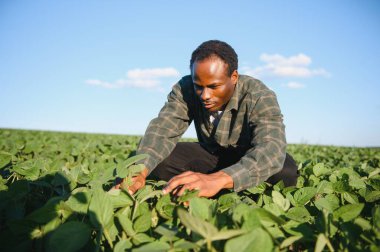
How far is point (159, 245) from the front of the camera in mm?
822

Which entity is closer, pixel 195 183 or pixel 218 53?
pixel 195 183

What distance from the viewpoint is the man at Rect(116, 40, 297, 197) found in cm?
162

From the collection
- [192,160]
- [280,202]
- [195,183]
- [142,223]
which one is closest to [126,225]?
[142,223]

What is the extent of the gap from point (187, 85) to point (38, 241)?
1822 millimetres

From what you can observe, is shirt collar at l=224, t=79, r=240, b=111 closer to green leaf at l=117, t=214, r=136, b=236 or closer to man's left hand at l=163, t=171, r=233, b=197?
man's left hand at l=163, t=171, r=233, b=197

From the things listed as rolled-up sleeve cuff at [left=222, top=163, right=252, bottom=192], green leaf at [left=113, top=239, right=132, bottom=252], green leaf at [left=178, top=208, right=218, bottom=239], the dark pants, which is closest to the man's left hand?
rolled-up sleeve cuff at [left=222, top=163, right=252, bottom=192]

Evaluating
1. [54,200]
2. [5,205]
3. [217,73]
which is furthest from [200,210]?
[217,73]

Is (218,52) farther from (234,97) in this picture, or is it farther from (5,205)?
(5,205)

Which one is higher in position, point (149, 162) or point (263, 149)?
point (263, 149)

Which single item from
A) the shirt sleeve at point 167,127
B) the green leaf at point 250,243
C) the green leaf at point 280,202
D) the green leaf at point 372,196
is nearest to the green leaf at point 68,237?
the green leaf at point 250,243

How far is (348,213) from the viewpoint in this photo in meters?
1.02

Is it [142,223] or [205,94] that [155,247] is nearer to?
[142,223]

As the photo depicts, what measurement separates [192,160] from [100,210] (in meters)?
1.81

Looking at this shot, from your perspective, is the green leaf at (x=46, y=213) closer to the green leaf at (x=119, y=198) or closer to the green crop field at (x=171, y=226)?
the green crop field at (x=171, y=226)
